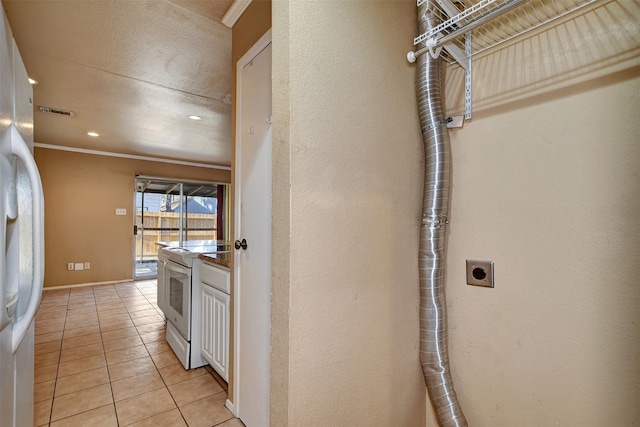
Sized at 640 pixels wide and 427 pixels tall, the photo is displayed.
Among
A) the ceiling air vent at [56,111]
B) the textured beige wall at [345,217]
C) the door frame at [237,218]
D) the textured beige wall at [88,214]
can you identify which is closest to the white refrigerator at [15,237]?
the textured beige wall at [345,217]

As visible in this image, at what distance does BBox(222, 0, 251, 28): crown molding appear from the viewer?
163 centimetres

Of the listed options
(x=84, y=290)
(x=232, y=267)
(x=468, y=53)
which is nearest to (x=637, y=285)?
(x=468, y=53)

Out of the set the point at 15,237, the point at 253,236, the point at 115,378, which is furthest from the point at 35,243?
the point at 115,378

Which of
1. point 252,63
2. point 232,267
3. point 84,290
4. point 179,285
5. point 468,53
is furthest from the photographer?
point 84,290

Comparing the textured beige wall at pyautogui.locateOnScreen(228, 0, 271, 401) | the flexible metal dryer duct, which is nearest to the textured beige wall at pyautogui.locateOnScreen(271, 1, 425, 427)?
the flexible metal dryer duct

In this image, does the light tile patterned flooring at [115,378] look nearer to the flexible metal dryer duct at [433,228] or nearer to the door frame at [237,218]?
the door frame at [237,218]

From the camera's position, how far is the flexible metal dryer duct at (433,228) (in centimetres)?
111

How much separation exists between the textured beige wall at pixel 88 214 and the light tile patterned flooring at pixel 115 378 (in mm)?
1694

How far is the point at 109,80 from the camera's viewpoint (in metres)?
2.63

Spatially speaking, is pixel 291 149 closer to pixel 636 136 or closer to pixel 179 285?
pixel 636 136

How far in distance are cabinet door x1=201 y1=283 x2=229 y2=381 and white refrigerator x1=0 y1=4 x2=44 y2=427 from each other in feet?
3.08

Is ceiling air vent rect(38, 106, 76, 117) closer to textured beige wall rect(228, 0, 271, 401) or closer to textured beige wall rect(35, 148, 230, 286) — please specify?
textured beige wall rect(35, 148, 230, 286)

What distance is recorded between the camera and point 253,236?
1539 millimetres

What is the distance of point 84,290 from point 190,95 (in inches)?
162
